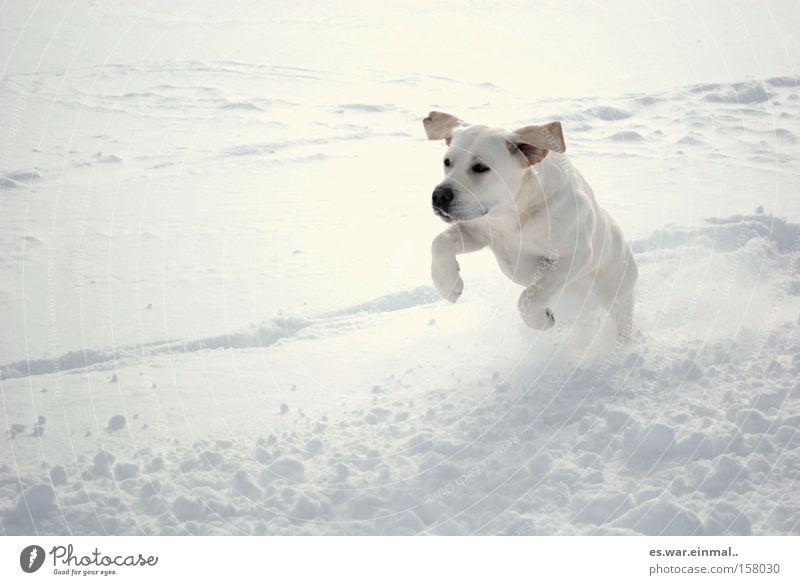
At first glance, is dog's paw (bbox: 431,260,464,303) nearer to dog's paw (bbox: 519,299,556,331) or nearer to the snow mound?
dog's paw (bbox: 519,299,556,331)

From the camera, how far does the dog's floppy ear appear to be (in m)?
5.26

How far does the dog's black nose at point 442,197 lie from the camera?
5.30 metres

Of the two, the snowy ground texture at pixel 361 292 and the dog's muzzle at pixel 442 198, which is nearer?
the snowy ground texture at pixel 361 292

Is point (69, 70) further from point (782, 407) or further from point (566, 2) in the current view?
point (782, 407)

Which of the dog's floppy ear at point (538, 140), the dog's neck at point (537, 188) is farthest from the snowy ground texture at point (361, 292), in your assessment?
the dog's floppy ear at point (538, 140)

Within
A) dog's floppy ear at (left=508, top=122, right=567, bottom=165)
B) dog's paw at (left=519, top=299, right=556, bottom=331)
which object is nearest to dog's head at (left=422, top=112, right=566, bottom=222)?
dog's floppy ear at (left=508, top=122, right=567, bottom=165)

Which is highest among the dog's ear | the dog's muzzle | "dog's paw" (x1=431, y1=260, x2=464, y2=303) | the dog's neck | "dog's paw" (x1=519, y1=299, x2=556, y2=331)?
the dog's ear

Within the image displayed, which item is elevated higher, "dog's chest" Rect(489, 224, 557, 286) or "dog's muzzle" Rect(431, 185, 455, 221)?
"dog's muzzle" Rect(431, 185, 455, 221)

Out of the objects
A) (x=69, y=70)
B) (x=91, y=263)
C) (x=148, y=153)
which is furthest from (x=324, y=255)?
(x=69, y=70)

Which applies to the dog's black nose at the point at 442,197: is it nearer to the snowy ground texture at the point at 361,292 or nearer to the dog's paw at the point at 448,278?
the dog's paw at the point at 448,278

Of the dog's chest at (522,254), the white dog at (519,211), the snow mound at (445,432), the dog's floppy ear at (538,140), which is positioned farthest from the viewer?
the dog's chest at (522,254)

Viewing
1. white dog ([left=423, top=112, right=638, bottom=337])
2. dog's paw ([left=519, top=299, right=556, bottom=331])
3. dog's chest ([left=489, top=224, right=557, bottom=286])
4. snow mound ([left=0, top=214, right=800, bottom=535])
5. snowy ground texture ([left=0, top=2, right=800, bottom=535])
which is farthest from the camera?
dog's chest ([left=489, top=224, right=557, bottom=286])

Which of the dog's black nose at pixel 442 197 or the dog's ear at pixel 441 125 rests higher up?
the dog's ear at pixel 441 125

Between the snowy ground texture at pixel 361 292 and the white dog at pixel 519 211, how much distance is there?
848 millimetres
